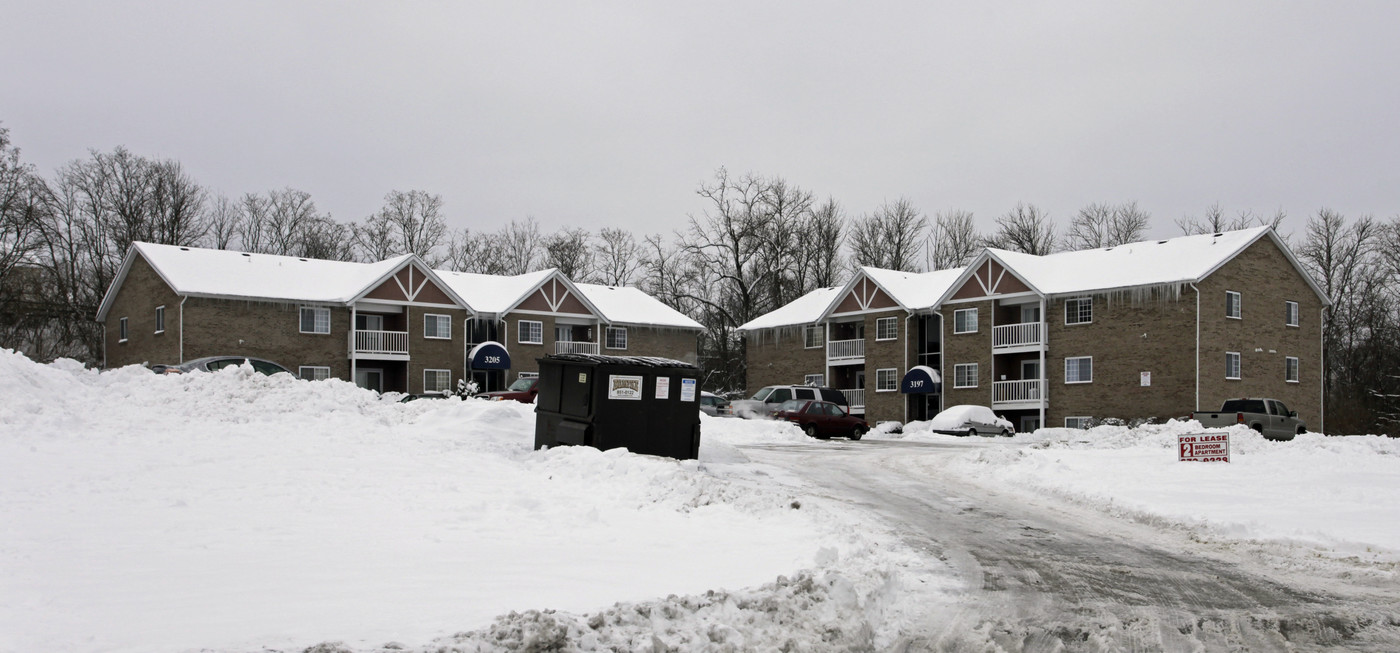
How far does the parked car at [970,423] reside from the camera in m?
40.5

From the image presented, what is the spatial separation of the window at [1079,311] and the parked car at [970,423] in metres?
6.19

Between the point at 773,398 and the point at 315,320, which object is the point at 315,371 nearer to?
the point at 315,320

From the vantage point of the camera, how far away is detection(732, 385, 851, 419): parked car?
119ft

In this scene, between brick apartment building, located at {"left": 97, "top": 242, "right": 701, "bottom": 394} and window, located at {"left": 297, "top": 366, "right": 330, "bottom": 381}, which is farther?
window, located at {"left": 297, "top": 366, "right": 330, "bottom": 381}

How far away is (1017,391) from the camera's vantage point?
4562 cm

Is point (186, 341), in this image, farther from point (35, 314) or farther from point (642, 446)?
point (642, 446)

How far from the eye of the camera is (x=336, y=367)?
47.0 m

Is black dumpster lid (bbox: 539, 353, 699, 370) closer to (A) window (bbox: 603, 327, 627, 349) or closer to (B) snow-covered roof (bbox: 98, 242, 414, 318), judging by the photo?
(B) snow-covered roof (bbox: 98, 242, 414, 318)

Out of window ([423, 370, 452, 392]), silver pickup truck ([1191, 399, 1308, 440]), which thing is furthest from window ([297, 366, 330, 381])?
silver pickup truck ([1191, 399, 1308, 440])

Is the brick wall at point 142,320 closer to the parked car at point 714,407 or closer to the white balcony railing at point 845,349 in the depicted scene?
the parked car at point 714,407

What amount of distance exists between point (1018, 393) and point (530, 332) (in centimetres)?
2445

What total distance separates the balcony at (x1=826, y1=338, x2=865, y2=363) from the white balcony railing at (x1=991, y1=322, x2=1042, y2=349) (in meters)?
7.74

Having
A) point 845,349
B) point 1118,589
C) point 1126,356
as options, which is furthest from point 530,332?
point 1118,589

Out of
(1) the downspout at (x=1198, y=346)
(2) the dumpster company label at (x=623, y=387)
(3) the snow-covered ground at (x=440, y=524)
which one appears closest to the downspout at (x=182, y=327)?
(3) the snow-covered ground at (x=440, y=524)
